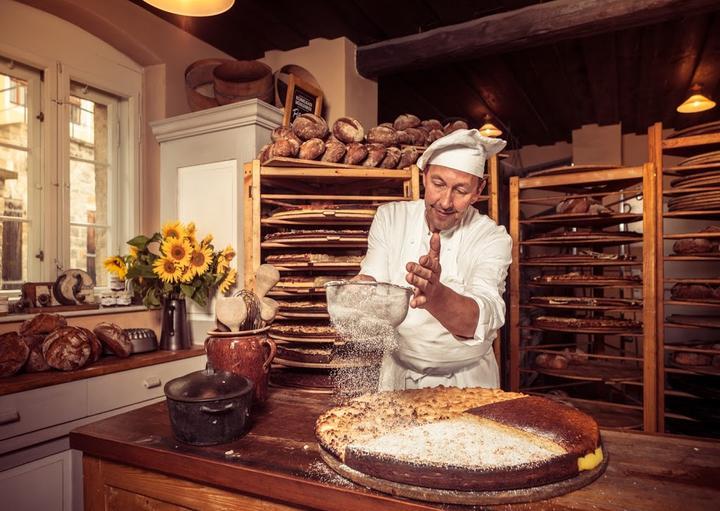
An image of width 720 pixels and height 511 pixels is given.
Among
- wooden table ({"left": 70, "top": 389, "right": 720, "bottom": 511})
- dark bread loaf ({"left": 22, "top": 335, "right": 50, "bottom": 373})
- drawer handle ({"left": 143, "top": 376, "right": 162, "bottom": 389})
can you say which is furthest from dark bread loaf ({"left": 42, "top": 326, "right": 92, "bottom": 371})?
wooden table ({"left": 70, "top": 389, "right": 720, "bottom": 511})

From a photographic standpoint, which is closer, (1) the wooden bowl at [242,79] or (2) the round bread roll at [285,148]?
(2) the round bread roll at [285,148]

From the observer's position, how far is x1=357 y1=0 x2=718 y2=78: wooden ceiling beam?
340cm

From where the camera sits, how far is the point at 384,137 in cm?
302

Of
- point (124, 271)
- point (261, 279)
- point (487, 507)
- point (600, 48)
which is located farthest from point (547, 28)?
point (487, 507)

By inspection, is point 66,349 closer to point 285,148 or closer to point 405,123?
point 285,148

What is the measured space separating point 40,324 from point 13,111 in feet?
4.61

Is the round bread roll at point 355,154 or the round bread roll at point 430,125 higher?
the round bread roll at point 430,125

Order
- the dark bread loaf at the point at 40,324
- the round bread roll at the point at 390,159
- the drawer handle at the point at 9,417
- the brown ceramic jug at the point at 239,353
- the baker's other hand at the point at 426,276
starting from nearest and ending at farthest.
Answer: the baker's other hand at the point at 426,276
the brown ceramic jug at the point at 239,353
the drawer handle at the point at 9,417
the dark bread loaf at the point at 40,324
the round bread roll at the point at 390,159

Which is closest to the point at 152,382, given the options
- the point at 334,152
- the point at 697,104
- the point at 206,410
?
the point at 334,152

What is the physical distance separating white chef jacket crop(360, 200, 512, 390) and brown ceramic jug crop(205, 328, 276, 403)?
0.57 meters

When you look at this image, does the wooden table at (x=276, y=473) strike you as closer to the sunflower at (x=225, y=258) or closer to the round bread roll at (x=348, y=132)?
the sunflower at (x=225, y=258)

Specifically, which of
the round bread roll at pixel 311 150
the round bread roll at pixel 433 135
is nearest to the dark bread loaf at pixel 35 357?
the round bread roll at pixel 311 150

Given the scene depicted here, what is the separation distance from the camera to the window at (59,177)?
299 centimetres

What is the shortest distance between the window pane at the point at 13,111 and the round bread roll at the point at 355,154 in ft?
6.66
